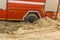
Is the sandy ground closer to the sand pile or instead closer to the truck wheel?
the sand pile

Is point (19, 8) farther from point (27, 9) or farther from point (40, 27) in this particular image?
point (40, 27)

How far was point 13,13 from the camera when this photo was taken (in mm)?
13984

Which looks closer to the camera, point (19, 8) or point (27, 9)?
point (19, 8)

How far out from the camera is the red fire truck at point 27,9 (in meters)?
13.8

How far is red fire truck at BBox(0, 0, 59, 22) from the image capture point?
45.2 ft

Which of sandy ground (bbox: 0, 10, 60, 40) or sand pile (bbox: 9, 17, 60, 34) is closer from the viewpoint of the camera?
sandy ground (bbox: 0, 10, 60, 40)

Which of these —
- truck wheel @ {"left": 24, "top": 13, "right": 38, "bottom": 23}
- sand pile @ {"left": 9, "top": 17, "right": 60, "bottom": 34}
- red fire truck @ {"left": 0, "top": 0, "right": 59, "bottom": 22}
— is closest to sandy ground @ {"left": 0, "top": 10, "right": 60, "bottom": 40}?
sand pile @ {"left": 9, "top": 17, "right": 60, "bottom": 34}

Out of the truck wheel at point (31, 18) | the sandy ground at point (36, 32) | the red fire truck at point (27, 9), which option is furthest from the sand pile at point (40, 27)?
the truck wheel at point (31, 18)

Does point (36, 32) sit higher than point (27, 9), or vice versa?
point (27, 9)

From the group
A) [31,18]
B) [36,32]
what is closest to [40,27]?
[36,32]

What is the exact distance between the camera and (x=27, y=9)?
1404cm

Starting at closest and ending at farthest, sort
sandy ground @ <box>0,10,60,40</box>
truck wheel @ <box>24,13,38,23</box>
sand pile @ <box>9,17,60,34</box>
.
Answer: sandy ground @ <box>0,10,60,40</box> → sand pile @ <box>9,17,60,34</box> → truck wheel @ <box>24,13,38,23</box>

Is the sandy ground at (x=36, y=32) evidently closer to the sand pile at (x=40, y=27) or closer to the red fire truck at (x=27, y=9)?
the sand pile at (x=40, y=27)

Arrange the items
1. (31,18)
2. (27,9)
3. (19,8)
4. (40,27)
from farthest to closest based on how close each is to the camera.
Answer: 1. (31,18)
2. (27,9)
3. (19,8)
4. (40,27)
